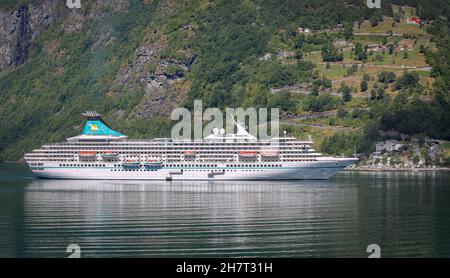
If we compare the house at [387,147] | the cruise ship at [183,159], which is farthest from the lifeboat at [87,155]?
the house at [387,147]

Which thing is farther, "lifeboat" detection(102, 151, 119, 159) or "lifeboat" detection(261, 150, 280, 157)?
"lifeboat" detection(102, 151, 119, 159)

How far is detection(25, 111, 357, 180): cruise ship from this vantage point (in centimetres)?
14138

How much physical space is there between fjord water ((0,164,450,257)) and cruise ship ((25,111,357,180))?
13.3 metres

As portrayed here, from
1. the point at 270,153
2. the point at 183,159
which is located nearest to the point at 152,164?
the point at 183,159

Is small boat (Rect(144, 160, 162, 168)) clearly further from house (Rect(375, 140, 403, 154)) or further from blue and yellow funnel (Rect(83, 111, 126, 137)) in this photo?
house (Rect(375, 140, 403, 154))

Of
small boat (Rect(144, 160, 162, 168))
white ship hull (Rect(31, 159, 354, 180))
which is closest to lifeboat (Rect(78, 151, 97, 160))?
white ship hull (Rect(31, 159, 354, 180))

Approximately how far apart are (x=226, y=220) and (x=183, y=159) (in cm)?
5996

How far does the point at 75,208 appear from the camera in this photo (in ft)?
317

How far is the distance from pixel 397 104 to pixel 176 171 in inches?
2687

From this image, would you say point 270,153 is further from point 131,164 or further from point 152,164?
point 131,164

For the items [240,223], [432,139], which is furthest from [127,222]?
[432,139]

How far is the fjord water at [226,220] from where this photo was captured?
230ft

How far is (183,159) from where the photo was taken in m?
145

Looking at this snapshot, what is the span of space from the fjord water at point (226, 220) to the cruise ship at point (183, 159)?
1333 centimetres
